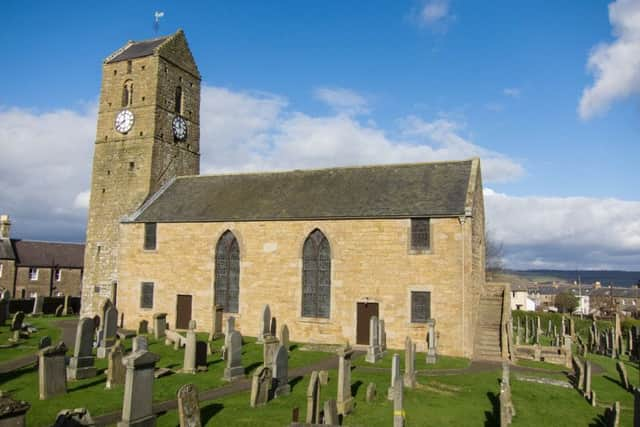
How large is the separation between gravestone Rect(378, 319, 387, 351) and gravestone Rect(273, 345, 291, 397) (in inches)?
317

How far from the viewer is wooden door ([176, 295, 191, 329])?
30.1m

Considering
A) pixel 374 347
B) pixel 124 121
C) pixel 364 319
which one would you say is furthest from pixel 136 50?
pixel 374 347

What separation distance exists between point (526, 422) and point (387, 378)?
17.5 ft

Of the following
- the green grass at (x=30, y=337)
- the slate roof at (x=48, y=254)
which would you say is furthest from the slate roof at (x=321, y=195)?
the slate roof at (x=48, y=254)

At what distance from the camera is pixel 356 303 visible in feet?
86.8

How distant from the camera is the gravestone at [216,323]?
26.6 meters

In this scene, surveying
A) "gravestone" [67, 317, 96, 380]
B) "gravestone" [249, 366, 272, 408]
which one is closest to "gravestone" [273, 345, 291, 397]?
"gravestone" [249, 366, 272, 408]

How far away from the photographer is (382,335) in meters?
24.6

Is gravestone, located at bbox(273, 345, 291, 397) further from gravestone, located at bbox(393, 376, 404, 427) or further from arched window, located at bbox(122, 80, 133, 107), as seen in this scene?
arched window, located at bbox(122, 80, 133, 107)

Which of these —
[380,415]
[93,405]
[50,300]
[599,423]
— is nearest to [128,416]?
[93,405]

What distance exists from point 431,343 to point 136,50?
29336 millimetres

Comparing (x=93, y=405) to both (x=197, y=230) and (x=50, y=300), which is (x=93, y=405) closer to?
(x=197, y=230)

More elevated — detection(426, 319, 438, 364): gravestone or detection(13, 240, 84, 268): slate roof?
detection(13, 240, 84, 268): slate roof

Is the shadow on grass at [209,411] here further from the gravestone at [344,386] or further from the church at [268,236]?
the church at [268,236]
